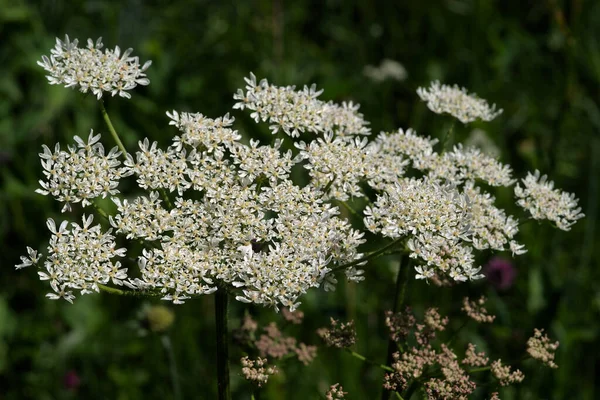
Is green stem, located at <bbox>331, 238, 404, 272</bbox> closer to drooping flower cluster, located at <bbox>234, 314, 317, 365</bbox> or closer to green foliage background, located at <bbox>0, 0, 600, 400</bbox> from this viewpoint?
drooping flower cluster, located at <bbox>234, 314, 317, 365</bbox>

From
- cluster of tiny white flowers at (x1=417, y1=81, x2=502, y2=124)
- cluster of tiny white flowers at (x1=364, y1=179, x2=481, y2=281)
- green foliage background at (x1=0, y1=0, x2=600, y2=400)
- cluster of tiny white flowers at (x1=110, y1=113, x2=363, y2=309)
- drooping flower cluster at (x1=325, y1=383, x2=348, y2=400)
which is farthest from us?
green foliage background at (x1=0, y1=0, x2=600, y2=400)

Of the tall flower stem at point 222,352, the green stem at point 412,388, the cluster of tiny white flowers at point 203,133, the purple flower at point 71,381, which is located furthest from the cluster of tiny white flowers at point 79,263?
the purple flower at point 71,381

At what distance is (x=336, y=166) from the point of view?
11.8ft

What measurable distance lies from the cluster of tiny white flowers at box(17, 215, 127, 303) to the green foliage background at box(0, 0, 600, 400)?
1.23 metres

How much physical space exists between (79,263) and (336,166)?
4.35ft

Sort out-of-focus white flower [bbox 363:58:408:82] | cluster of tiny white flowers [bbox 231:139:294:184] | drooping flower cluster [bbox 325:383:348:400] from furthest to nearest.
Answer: out-of-focus white flower [bbox 363:58:408:82] → cluster of tiny white flowers [bbox 231:139:294:184] → drooping flower cluster [bbox 325:383:348:400]

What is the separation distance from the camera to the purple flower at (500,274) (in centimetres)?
605

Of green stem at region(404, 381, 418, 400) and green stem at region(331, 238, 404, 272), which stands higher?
green stem at region(331, 238, 404, 272)

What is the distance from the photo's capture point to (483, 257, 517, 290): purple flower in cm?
605

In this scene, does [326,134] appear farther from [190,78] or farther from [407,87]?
[407,87]

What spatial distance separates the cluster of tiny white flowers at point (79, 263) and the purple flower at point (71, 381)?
10.4ft

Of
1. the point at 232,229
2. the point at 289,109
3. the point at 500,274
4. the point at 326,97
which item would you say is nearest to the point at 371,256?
the point at 232,229

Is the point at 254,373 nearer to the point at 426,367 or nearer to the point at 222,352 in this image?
the point at 222,352

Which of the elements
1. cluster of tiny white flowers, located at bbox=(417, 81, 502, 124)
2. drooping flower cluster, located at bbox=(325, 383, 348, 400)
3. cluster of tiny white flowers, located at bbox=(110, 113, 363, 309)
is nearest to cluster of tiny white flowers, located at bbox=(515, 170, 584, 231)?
cluster of tiny white flowers, located at bbox=(417, 81, 502, 124)
